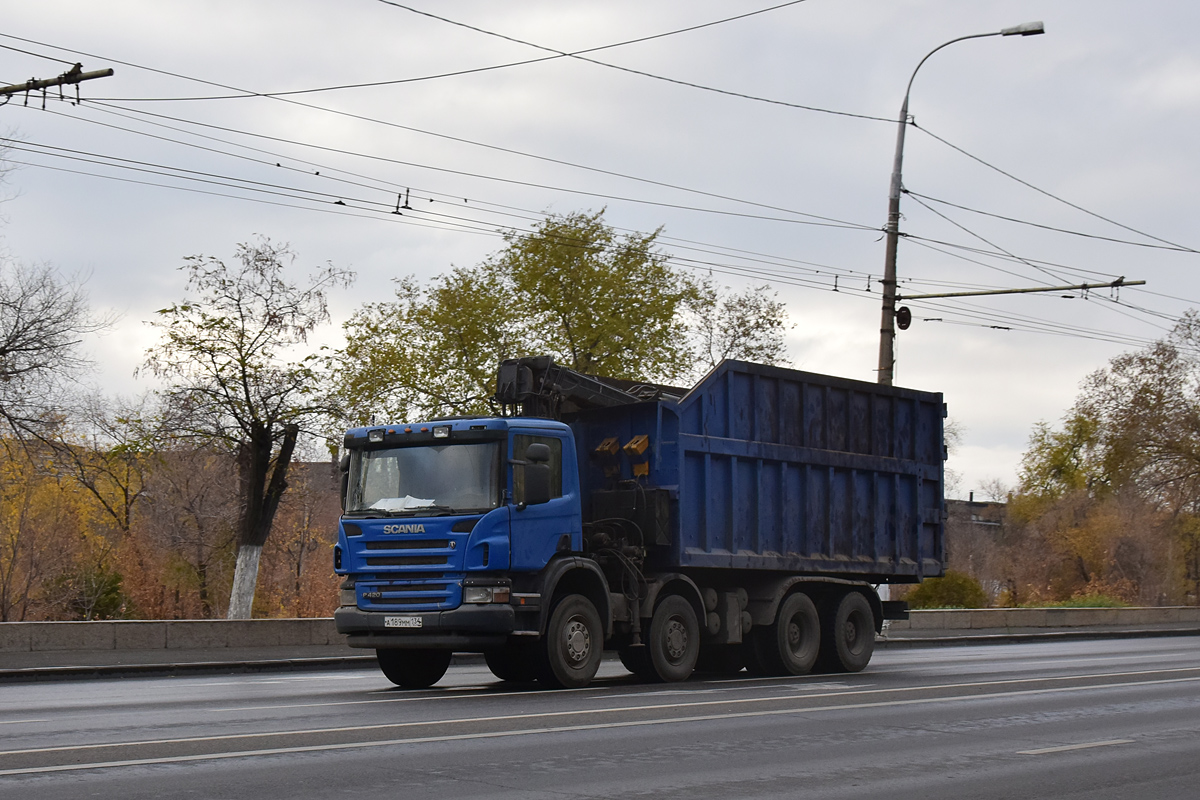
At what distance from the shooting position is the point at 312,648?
23.2 m

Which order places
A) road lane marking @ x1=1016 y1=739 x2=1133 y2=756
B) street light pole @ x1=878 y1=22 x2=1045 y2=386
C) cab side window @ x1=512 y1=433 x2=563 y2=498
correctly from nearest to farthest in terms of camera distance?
road lane marking @ x1=1016 y1=739 x2=1133 y2=756 < cab side window @ x1=512 y1=433 x2=563 y2=498 < street light pole @ x1=878 y1=22 x2=1045 y2=386

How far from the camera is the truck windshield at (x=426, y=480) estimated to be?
48.6 feet

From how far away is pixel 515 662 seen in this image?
620 inches

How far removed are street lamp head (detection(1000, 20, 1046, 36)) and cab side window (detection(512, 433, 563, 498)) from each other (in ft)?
47.1

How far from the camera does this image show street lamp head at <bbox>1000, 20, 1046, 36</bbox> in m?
25.1

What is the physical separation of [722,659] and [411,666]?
4611 millimetres

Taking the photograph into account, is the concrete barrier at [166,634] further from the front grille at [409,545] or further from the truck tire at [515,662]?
the front grille at [409,545]

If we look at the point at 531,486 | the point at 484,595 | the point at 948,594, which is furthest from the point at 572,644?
the point at 948,594

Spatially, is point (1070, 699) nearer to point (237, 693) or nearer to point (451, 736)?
point (451, 736)

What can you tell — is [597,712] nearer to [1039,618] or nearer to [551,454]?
[551,454]

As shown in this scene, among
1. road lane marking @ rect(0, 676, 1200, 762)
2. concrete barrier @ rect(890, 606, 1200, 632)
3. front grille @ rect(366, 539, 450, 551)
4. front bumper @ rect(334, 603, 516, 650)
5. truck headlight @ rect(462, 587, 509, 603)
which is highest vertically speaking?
front grille @ rect(366, 539, 450, 551)

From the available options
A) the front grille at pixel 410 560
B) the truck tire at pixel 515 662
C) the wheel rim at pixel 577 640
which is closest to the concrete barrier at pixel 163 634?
the truck tire at pixel 515 662

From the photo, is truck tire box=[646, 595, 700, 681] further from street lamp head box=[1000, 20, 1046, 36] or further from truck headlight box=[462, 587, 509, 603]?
street lamp head box=[1000, 20, 1046, 36]

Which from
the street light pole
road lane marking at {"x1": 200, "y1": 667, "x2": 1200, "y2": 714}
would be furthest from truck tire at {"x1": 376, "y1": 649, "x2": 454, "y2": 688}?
the street light pole
